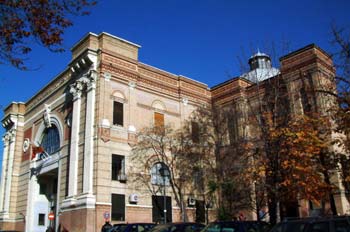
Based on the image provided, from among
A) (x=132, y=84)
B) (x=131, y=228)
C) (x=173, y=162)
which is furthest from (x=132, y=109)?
(x=131, y=228)

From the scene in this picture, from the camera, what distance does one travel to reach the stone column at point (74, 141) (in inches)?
1101

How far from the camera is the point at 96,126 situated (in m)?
28.0

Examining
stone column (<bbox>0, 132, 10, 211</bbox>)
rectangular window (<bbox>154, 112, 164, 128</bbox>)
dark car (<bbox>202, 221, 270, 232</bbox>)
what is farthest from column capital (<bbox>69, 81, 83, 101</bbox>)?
dark car (<bbox>202, 221, 270, 232</bbox>)

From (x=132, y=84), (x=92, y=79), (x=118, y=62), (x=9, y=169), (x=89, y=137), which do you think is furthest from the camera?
(x=9, y=169)

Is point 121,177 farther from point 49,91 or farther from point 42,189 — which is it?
point 49,91

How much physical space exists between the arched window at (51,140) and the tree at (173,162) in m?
8.40

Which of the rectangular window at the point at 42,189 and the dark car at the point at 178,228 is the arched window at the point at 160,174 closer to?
the rectangular window at the point at 42,189

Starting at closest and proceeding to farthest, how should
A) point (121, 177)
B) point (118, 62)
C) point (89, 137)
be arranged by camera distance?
point (89, 137) < point (121, 177) < point (118, 62)

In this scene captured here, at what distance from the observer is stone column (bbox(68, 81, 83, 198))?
28.0 metres

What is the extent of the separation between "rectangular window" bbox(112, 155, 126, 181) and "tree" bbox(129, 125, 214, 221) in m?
0.72

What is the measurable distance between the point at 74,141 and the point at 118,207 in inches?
245

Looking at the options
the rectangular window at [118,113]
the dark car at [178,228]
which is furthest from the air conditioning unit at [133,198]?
the dark car at [178,228]

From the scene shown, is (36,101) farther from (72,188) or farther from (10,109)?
(72,188)

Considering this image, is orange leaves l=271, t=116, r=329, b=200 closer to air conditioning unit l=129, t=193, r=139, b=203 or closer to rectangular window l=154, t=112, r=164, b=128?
air conditioning unit l=129, t=193, r=139, b=203
